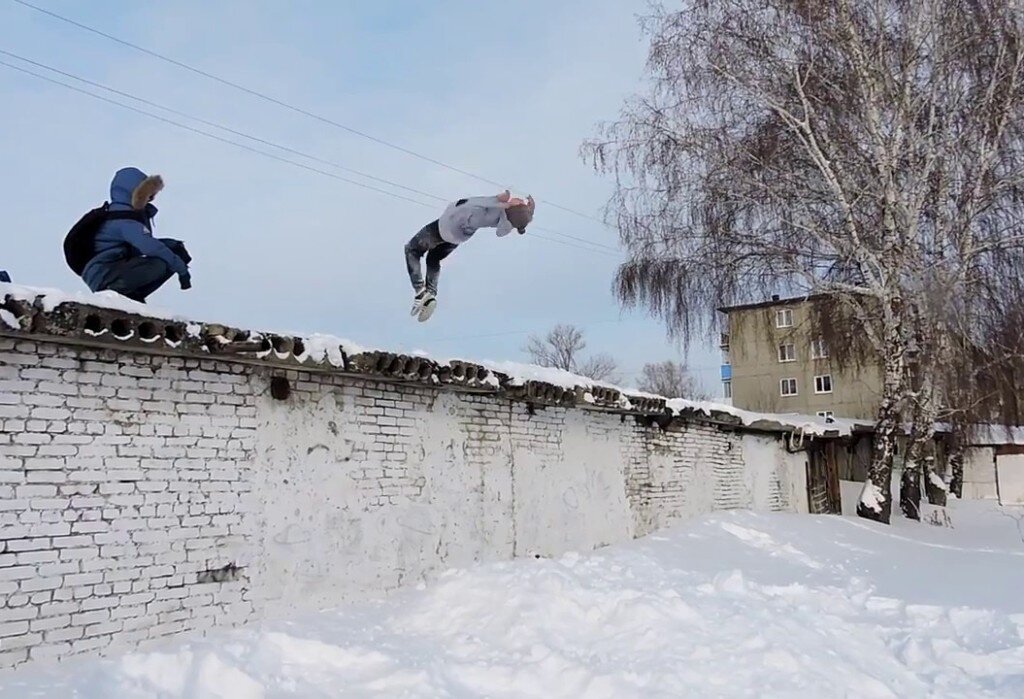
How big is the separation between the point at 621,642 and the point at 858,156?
10.5m

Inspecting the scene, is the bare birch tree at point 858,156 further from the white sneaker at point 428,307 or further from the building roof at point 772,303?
the white sneaker at point 428,307

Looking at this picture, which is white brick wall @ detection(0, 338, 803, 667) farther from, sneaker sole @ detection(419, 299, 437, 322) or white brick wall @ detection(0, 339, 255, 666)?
sneaker sole @ detection(419, 299, 437, 322)

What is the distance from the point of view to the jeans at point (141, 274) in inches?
232

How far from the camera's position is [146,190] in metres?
5.85

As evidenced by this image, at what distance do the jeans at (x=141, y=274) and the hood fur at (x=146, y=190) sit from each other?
0.92 feet

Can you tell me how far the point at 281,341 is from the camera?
5.82 meters

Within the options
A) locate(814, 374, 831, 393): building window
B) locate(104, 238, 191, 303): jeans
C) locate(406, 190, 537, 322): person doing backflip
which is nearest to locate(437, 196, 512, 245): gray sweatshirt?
locate(406, 190, 537, 322): person doing backflip

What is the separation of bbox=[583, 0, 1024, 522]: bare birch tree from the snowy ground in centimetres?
569

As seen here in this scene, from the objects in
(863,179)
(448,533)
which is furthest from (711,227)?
(448,533)

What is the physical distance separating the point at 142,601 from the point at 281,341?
1.76m

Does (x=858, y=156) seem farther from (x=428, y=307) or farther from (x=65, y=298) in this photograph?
(x=65, y=298)

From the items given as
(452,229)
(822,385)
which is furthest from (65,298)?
(822,385)

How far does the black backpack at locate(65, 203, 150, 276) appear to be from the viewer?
5.80 metres

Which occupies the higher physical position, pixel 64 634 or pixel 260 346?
pixel 260 346
